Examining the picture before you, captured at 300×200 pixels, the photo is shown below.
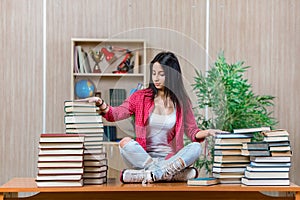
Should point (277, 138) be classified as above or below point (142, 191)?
above

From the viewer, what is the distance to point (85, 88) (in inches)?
121

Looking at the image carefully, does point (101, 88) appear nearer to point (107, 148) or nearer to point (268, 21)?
point (107, 148)

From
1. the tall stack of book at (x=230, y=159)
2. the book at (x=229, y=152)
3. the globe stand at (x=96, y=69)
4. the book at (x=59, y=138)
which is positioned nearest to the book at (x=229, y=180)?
the tall stack of book at (x=230, y=159)

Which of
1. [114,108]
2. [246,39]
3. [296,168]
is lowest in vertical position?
[296,168]

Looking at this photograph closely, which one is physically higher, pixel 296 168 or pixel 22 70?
pixel 22 70

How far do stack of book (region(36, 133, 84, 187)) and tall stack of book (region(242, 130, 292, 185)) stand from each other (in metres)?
0.78

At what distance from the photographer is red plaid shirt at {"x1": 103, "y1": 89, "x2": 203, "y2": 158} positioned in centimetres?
300

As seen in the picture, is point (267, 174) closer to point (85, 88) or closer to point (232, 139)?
point (232, 139)

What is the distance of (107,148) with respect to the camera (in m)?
2.98

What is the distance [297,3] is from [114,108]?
2872 mm

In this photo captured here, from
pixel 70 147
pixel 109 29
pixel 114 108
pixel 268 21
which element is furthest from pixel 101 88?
pixel 268 21

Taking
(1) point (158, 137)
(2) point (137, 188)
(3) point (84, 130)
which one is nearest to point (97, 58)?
(3) point (84, 130)

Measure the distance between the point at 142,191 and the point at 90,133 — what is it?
367mm

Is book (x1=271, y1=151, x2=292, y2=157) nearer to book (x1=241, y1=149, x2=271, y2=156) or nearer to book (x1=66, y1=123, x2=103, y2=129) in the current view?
book (x1=241, y1=149, x2=271, y2=156)
